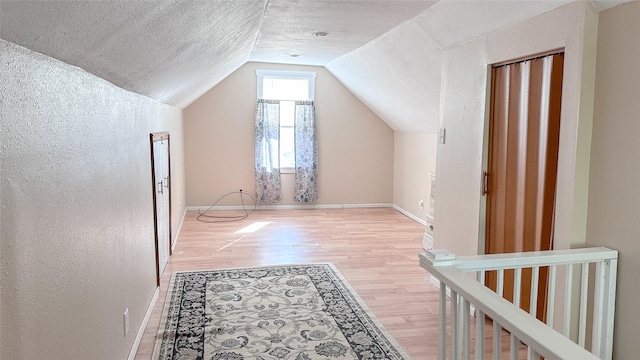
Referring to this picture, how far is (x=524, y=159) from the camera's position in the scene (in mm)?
2695

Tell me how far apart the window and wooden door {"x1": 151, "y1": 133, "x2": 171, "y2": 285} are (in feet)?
9.11

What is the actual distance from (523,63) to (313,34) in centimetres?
216

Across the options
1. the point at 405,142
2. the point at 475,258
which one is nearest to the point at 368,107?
the point at 405,142

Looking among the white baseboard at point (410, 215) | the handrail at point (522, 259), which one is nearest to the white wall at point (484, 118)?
the handrail at point (522, 259)

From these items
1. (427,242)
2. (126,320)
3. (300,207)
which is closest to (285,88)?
(300,207)

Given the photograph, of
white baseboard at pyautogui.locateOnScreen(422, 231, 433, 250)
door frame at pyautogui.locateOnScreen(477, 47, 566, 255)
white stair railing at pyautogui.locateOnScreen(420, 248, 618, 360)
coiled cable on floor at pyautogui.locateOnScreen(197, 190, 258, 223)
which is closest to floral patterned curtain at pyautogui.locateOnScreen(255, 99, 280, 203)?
coiled cable on floor at pyautogui.locateOnScreen(197, 190, 258, 223)

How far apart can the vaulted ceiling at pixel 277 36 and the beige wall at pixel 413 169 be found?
0.83ft

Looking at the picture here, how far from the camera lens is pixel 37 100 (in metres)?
1.29

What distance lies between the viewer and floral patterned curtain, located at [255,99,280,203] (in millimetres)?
7059

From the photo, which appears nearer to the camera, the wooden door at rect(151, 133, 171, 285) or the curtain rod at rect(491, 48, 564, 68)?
the curtain rod at rect(491, 48, 564, 68)

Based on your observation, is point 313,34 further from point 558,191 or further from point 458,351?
point 458,351

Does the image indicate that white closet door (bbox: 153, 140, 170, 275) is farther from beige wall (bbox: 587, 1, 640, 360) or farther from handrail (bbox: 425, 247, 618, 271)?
beige wall (bbox: 587, 1, 640, 360)

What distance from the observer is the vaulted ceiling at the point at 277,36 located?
4.08 ft

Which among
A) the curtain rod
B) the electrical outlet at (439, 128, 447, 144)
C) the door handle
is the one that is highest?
the curtain rod
